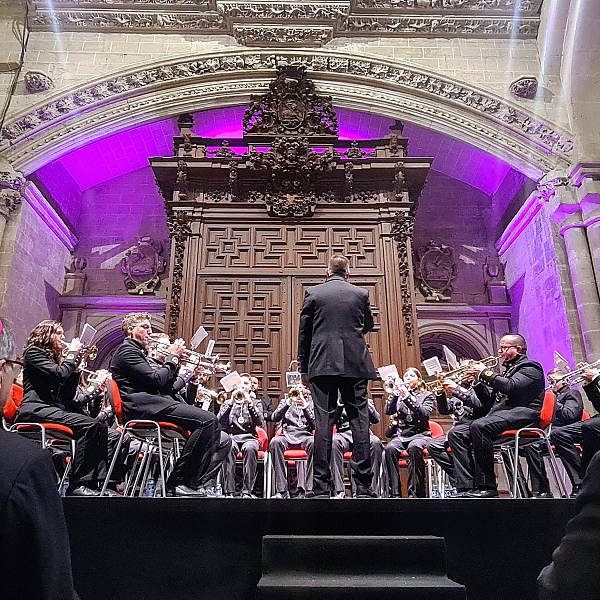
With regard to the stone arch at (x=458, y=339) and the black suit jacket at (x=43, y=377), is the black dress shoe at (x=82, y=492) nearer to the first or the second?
the black suit jacket at (x=43, y=377)

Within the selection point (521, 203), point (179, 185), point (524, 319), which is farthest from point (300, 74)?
point (524, 319)

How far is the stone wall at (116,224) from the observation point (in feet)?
35.4

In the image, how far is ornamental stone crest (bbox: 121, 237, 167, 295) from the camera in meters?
10.7

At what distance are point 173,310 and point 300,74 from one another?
488cm

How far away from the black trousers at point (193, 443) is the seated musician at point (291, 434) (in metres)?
1.36

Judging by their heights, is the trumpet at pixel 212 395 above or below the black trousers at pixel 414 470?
above

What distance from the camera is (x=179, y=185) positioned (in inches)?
342

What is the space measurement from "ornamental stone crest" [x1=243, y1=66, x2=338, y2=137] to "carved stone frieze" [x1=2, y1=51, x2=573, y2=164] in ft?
1.91

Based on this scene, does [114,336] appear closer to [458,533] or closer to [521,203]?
[521,203]

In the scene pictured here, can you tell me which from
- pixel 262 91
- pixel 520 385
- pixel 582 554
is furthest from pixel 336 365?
pixel 262 91

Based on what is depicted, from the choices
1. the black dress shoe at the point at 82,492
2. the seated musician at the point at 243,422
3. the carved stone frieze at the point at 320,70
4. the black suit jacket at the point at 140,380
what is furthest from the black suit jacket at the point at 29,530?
the carved stone frieze at the point at 320,70

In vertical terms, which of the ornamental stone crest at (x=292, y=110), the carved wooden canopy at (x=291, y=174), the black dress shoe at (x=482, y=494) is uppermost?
the ornamental stone crest at (x=292, y=110)

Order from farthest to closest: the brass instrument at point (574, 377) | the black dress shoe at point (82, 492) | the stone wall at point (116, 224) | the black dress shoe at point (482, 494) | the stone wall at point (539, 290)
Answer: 1. the stone wall at point (116, 224)
2. the stone wall at point (539, 290)
3. the brass instrument at point (574, 377)
4. the black dress shoe at point (482, 494)
5. the black dress shoe at point (82, 492)

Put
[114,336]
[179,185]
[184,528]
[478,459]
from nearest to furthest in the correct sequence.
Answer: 1. [184,528]
2. [478,459]
3. [179,185]
4. [114,336]
